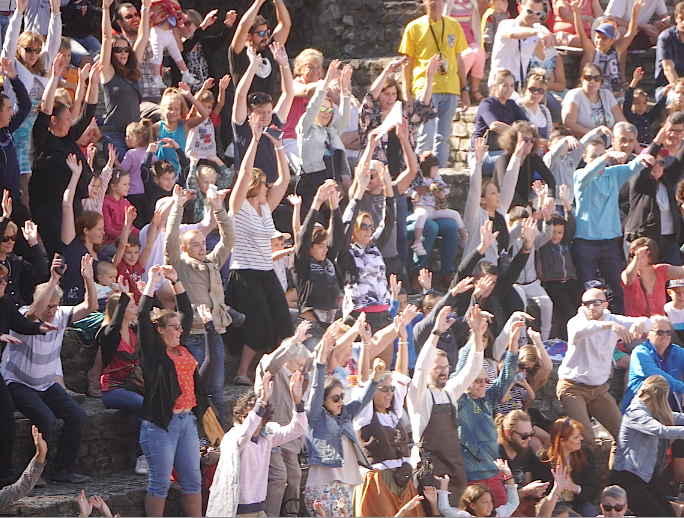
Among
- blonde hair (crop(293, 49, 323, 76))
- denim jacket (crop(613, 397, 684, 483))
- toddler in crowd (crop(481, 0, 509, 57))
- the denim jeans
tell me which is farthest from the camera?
toddler in crowd (crop(481, 0, 509, 57))

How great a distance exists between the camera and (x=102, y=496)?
859 centimetres

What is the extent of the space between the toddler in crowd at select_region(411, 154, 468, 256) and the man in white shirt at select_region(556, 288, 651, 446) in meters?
1.74

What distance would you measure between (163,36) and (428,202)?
293 cm

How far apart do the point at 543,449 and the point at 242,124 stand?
360cm

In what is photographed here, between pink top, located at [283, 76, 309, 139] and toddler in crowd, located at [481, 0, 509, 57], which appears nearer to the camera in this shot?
pink top, located at [283, 76, 309, 139]

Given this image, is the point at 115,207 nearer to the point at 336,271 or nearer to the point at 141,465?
the point at 336,271

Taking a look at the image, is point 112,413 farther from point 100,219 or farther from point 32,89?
point 32,89

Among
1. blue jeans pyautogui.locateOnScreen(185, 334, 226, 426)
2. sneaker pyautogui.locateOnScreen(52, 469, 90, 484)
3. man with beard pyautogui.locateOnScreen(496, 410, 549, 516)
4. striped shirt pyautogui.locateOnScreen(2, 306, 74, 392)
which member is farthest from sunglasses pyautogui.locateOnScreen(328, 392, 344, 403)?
striped shirt pyautogui.locateOnScreen(2, 306, 74, 392)

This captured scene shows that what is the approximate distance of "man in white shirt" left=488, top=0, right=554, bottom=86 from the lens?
13.0 m

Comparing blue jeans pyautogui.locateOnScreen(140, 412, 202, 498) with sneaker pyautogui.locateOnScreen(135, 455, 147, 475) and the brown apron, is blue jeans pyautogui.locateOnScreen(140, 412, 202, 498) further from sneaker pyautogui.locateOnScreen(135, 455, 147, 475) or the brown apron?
the brown apron

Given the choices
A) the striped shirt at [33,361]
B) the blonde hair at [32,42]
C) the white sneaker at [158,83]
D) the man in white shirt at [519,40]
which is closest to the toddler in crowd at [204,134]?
the white sneaker at [158,83]

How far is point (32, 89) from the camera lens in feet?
35.3

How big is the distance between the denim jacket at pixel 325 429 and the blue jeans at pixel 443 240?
115 inches

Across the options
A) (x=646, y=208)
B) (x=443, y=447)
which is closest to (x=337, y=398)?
(x=443, y=447)
